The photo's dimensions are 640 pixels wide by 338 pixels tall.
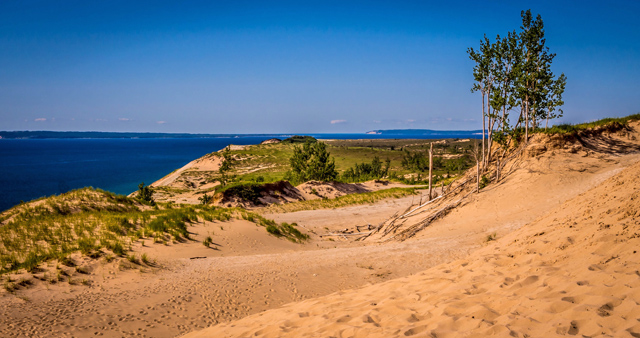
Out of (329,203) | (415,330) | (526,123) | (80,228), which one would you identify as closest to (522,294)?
(415,330)

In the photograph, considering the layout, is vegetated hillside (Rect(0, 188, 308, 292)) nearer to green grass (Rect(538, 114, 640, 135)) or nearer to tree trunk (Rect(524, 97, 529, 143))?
tree trunk (Rect(524, 97, 529, 143))

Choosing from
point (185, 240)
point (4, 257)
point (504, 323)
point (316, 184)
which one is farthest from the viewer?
point (316, 184)

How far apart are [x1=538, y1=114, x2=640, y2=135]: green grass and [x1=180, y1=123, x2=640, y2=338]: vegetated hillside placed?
40.5ft

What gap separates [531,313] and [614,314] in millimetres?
830

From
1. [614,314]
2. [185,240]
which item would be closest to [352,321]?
A: [614,314]

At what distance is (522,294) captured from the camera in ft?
16.2

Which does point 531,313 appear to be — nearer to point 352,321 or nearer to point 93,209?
point 352,321

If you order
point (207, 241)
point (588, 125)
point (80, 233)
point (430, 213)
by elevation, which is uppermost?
point (588, 125)

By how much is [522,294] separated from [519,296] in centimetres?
10

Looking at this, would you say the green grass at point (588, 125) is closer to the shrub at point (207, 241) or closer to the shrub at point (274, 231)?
the shrub at point (274, 231)

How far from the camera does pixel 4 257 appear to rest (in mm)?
9266

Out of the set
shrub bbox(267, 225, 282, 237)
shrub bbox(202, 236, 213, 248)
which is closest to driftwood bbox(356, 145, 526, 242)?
shrub bbox(267, 225, 282, 237)

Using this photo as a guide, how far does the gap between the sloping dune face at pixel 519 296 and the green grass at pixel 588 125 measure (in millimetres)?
13247

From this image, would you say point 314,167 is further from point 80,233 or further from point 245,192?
point 80,233
